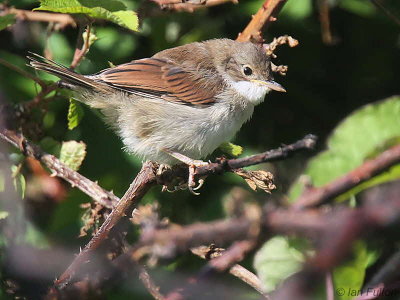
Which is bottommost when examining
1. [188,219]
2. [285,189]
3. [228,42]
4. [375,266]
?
[375,266]

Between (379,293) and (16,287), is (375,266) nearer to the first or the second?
(379,293)

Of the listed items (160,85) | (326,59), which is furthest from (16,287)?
(326,59)

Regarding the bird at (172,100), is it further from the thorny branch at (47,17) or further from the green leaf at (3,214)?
the green leaf at (3,214)

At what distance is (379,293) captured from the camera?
1.75 meters

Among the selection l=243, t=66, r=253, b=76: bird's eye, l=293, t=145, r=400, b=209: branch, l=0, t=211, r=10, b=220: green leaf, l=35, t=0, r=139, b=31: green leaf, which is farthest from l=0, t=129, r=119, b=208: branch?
l=293, t=145, r=400, b=209: branch

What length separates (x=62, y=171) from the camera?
2.87 m

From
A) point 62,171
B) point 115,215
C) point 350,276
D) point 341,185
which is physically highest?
point 62,171

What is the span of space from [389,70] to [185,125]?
163cm

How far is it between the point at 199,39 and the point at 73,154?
138cm

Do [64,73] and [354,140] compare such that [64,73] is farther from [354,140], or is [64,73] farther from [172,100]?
[354,140]

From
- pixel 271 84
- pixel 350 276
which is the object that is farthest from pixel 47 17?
pixel 350 276

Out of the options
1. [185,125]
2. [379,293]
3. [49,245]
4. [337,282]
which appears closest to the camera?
[379,293]

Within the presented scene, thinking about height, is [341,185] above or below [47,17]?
below

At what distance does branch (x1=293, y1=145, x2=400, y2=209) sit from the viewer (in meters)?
0.84
